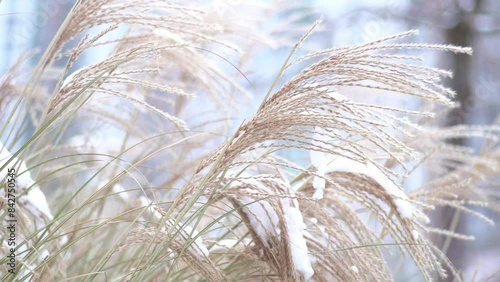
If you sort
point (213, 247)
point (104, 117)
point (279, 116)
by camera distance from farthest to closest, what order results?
point (104, 117) → point (213, 247) → point (279, 116)

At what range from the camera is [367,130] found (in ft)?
3.45

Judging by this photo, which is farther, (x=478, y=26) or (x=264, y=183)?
(x=478, y=26)

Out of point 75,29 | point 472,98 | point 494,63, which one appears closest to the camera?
point 75,29

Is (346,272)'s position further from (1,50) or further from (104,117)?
(1,50)

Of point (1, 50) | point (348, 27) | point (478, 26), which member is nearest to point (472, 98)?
point (478, 26)

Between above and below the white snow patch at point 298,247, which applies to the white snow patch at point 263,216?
above

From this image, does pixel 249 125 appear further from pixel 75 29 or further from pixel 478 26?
pixel 478 26

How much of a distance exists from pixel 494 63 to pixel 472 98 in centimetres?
116

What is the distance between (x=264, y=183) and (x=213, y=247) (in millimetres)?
292

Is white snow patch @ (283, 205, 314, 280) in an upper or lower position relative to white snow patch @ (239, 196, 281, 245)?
lower

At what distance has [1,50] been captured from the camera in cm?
643

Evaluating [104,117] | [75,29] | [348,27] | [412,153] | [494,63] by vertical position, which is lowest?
[412,153]

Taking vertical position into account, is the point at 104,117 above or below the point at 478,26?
below

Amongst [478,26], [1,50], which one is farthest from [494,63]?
[1,50]
